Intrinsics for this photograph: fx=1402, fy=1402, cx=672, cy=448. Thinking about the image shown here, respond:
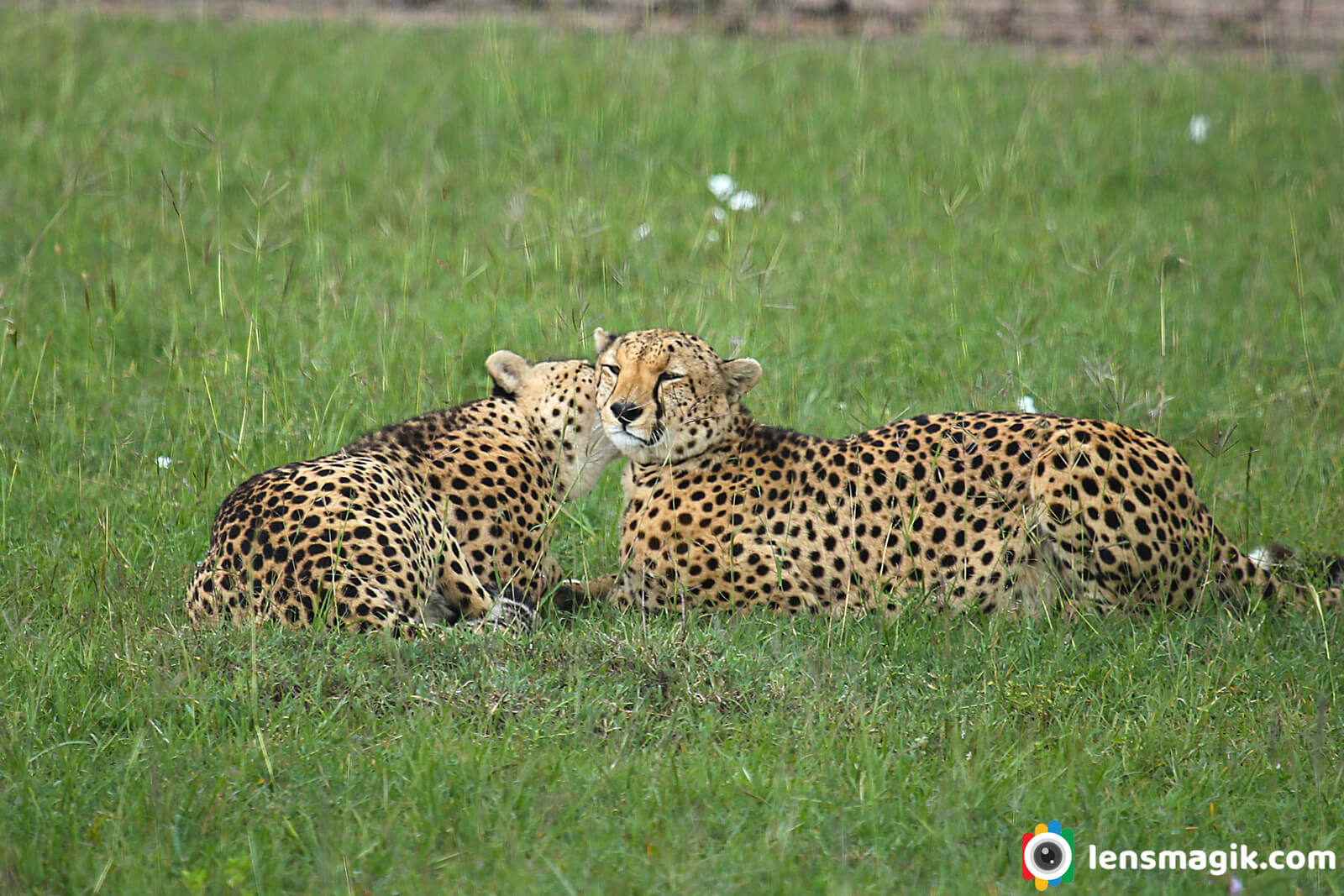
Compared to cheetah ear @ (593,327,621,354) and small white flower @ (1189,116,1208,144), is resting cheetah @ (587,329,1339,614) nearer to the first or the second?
cheetah ear @ (593,327,621,354)

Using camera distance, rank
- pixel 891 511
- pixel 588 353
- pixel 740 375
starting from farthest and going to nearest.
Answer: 1. pixel 588 353
2. pixel 740 375
3. pixel 891 511

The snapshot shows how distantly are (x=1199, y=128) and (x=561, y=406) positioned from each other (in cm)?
626

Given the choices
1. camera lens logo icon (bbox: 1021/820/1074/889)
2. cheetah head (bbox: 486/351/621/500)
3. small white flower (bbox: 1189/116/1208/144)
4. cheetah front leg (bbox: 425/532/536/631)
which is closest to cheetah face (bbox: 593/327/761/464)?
cheetah head (bbox: 486/351/621/500)

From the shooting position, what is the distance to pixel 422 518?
181 inches

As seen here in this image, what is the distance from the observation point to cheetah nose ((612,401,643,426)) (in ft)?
15.8

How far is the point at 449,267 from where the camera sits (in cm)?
741

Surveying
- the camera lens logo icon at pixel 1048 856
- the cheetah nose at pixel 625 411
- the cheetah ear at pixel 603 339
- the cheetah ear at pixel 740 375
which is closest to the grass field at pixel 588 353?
the camera lens logo icon at pixel 1048 856

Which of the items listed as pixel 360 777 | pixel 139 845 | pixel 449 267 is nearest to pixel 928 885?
pixel 360 777

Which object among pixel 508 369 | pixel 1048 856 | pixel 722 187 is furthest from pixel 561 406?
pixel 722 187

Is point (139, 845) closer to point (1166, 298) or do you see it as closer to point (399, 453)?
point (399, 453)

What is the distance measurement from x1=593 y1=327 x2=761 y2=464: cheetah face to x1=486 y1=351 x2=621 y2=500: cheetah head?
0.16 metres

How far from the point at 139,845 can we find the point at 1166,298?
6.02 meters

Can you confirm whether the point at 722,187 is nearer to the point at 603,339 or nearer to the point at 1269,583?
the point at 603,339

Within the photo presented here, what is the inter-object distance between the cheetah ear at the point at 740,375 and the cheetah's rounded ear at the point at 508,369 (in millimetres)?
815
